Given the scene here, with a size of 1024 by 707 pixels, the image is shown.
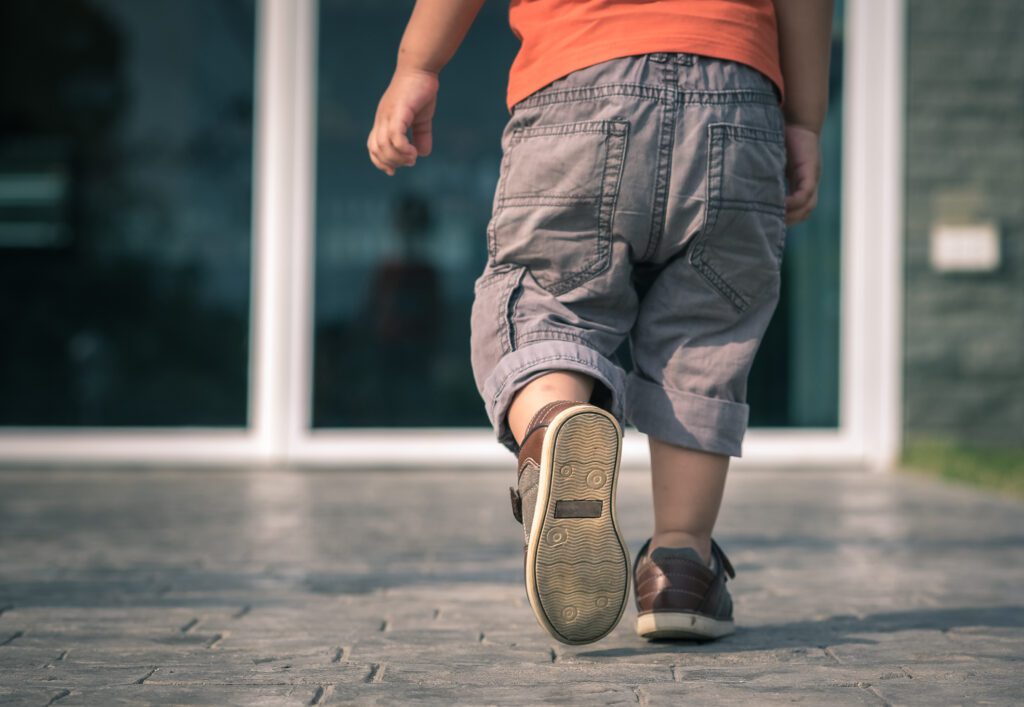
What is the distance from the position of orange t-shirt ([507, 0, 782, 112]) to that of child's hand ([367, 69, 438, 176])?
14 centimetres

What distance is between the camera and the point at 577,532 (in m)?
1.78

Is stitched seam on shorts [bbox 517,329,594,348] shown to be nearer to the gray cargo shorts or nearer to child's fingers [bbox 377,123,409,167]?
the gray cargo shorts

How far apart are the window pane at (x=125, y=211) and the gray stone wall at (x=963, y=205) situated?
2971mm

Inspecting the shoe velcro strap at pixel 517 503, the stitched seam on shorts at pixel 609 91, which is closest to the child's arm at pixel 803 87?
the stitched seam on shorts at pixel 609 91

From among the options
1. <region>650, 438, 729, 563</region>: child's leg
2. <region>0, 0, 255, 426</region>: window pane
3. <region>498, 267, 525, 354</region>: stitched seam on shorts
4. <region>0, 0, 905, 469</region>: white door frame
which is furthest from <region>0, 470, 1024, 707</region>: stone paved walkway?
<region>0, 0, 255, 426</region>: window pane

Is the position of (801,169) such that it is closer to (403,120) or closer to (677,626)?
(403,120)

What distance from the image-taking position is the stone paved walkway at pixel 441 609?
5.86ft

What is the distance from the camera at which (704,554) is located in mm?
2135

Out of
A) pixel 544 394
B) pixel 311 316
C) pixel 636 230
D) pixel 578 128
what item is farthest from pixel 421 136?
pixel 311 316

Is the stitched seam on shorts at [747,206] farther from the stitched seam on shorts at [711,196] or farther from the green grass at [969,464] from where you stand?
the green grass at [969,464]

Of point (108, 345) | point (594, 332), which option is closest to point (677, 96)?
point (594, 332)

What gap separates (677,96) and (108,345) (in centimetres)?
455

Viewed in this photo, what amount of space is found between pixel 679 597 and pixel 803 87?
0.86m

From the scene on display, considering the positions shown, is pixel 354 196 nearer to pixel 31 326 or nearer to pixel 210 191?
pixel 210 191
